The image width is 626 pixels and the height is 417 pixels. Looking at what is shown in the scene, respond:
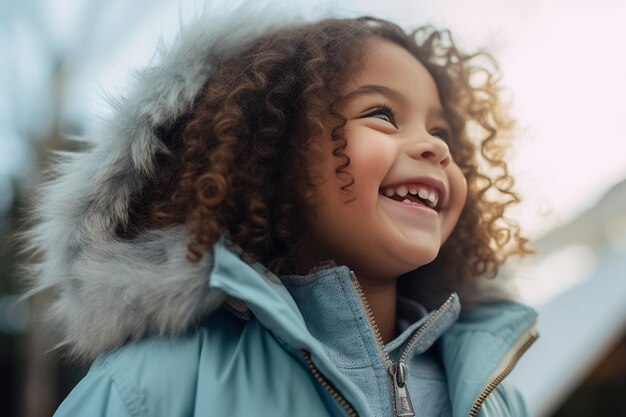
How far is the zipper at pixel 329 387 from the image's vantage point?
0.81 m

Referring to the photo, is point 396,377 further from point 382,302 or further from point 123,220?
point 123,220

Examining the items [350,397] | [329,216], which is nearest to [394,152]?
[329,216]

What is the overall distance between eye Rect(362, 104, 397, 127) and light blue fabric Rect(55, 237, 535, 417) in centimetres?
32

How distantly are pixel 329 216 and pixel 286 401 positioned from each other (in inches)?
11.1

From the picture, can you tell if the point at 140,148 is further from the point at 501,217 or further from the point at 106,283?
the point at 501,217

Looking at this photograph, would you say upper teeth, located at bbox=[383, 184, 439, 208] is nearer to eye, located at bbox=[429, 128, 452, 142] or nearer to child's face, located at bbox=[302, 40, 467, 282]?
child's face, located at bbox=[302, 40, 467, 282]

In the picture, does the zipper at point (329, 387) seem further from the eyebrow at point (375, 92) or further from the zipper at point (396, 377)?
the eyebrow at point (375, 92)

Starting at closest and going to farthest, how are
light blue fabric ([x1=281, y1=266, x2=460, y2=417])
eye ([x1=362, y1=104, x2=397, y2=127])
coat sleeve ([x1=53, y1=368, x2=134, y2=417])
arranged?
coat sleeve ([x1=53, y1=368, x2=134, y2=417]) < light blue fabric ([x1=281, y1=266, x2=460, y2=417]) < eye ([x1=362, y1=104, x2=397, y2=127])

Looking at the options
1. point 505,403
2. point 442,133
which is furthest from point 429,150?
point 505,403

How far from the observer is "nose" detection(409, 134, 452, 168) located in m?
0.98

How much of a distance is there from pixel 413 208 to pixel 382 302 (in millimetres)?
189

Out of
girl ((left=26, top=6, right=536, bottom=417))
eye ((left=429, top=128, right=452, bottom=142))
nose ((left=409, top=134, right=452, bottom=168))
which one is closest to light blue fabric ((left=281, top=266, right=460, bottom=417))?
girl ((left=26, top=6, right=536, bottom=417))

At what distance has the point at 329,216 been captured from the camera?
37.6 inches

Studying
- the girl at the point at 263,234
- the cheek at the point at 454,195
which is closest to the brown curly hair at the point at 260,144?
the girl at the point at 263,234
